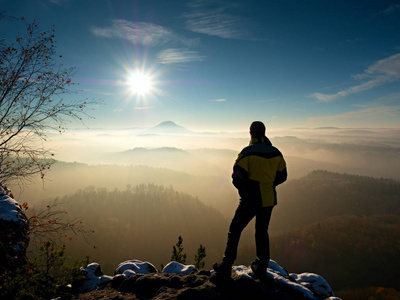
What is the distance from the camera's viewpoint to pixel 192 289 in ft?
15.8

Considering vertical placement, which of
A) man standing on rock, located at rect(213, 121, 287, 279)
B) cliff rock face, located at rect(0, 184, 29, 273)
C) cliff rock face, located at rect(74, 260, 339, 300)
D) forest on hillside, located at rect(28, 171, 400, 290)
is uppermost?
man standing on rock, located at rect(213, 121, 287, 279)

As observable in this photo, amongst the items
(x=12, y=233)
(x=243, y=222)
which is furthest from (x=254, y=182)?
(x=12, y=233)

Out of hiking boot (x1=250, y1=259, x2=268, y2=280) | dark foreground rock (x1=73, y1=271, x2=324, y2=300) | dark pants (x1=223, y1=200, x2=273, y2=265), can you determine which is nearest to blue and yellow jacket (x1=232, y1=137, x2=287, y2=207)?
dark pants (x1=223, y1=200, x2=273, y2=265)

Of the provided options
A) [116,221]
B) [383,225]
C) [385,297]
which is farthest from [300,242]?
[116,221]

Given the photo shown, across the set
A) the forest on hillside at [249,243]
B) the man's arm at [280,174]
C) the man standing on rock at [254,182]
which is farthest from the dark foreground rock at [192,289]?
the forest on hillside at [249,243]

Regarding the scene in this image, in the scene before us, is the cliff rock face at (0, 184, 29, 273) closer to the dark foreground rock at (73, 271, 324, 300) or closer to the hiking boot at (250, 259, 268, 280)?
the dark foreground rock at (73, 271, 324, 300)

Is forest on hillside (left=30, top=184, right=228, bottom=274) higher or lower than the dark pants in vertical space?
lower

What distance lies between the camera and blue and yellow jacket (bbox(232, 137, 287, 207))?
539 cm

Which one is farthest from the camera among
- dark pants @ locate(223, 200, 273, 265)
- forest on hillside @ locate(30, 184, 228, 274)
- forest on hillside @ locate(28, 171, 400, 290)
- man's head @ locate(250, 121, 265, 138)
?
forest on hillside @ locate(30, 184, 228, 274)

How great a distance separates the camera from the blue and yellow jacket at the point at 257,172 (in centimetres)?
539

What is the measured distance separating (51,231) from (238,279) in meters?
5.51

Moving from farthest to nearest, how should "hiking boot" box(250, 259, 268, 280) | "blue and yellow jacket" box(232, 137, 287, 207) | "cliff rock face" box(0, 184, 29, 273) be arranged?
"cliff rock face" box(0, 184, 29, 273), "hiking boot" box(250, 259, 268, 280), "blue and yellow jacket" box(232, 137, 287, 207)

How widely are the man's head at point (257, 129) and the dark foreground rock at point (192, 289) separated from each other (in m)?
3.70

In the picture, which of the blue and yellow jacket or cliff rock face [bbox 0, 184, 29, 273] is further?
cliff rock face [bbox 0, 184, 29, 273]
